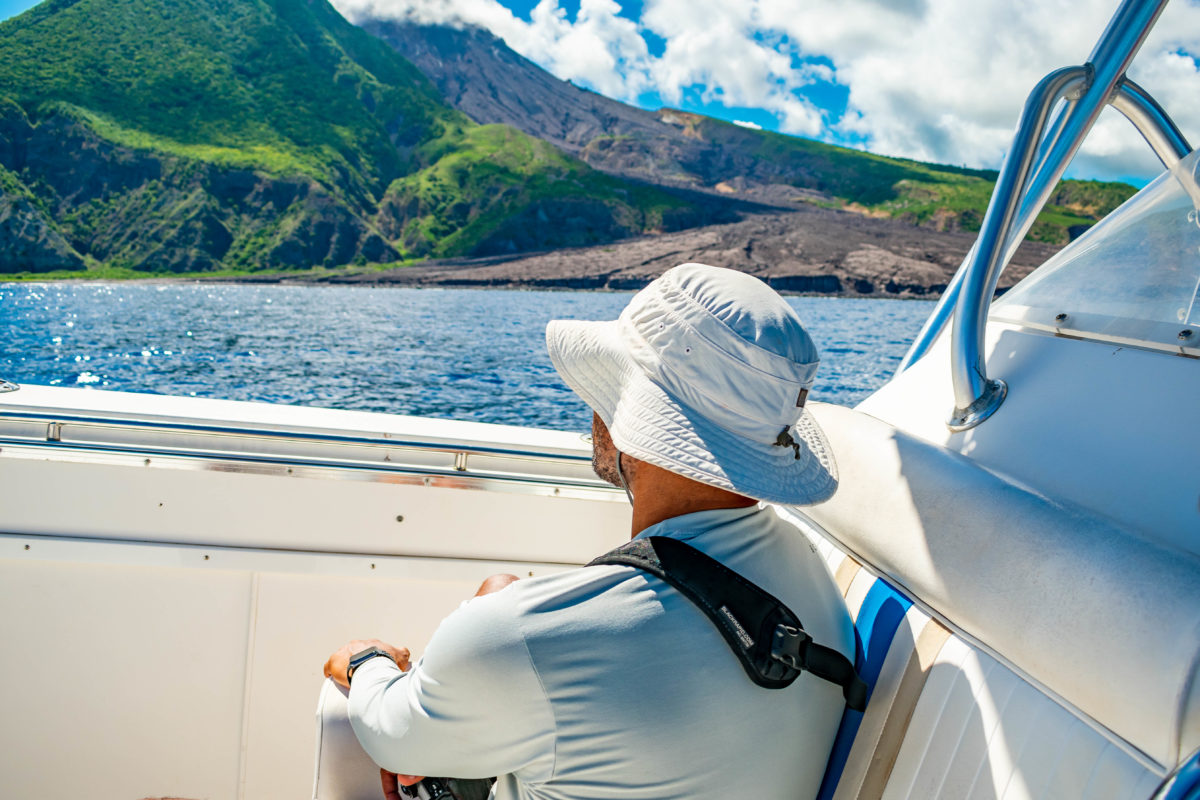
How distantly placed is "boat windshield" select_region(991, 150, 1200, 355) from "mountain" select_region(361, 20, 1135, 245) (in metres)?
70.4

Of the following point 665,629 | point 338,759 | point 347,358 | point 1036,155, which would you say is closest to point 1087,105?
point 1036,155

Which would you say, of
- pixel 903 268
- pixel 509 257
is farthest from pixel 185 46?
pixel 903 268

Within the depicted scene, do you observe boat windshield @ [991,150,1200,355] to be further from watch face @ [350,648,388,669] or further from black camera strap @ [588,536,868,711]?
watch face @ [350,648,388,669]

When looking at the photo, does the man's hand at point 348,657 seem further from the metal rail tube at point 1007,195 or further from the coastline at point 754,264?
the coastline at point 754,264

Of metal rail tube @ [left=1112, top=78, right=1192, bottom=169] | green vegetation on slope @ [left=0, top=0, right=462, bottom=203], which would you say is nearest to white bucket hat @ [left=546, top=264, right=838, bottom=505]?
metal rail tube @ [left=1112, top=78, right=1192, bottom=169]

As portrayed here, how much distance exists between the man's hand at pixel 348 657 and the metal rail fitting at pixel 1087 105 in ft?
2.82

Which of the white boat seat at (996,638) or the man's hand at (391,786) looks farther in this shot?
the man's hand at (391,786)

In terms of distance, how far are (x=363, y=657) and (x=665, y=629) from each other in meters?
0.45

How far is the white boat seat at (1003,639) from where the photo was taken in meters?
0.47

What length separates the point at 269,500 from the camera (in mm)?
1481

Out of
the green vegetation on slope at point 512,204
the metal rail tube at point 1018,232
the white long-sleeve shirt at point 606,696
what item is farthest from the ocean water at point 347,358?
the green vegetation on slope at point 512,204

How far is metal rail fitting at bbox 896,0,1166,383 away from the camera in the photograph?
1022 mm

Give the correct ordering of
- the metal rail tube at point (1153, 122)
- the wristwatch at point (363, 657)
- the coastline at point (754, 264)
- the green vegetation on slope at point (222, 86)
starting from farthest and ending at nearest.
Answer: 1. the green vegetation on slope at point (222, 86)
2. the coastline at point (754, 264)
3. the metal rail tube at point (1153, 122)
4. the wristwatch at point (363, 657)

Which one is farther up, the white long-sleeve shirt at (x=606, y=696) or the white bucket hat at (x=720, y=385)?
the white bucket hat at (x=720, y=385)
